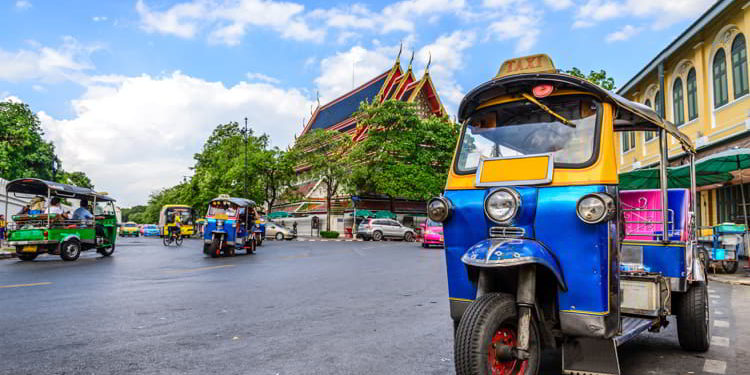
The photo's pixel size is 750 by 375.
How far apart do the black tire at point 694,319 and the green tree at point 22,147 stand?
34.0 meters

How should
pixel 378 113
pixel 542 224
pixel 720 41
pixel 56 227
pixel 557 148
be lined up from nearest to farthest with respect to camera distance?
pixel 542 224 < pixel 557 148 < pixel 56 227 < pixel 720 41 < pixel 378 113

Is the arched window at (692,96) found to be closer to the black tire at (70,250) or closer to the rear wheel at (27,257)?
the black tire at (70,250)

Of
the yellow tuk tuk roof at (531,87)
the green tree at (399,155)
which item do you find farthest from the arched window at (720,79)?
the green tree at (399,155)

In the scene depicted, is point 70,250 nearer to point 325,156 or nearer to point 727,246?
point 727,246

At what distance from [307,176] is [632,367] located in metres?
39.2

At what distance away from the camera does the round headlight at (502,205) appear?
145 inches

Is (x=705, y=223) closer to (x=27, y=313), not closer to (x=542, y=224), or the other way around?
(x=542, y=224)

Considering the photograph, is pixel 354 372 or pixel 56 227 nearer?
pixel 354 372

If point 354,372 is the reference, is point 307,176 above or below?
above

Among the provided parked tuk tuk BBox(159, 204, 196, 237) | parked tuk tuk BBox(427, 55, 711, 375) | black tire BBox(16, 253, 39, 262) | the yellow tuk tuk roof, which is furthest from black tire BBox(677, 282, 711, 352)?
parked tuk tuk BBox(159, 204, 196, 237)

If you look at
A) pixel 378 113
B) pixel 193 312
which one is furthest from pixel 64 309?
pixel 378 113

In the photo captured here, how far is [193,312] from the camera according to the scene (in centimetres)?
687

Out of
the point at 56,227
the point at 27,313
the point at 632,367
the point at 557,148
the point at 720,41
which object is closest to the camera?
the point at 557,148

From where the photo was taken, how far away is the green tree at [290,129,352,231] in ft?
136
